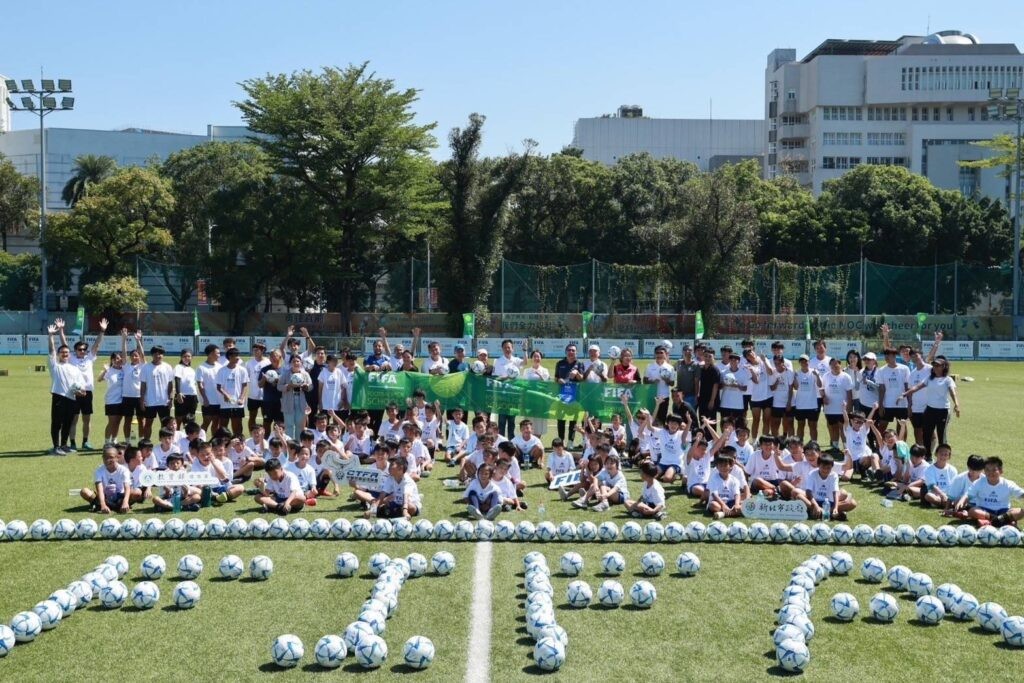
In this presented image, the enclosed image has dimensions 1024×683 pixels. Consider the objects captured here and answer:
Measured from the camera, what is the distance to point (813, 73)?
104 meters

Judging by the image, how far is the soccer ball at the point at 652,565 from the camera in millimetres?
11031

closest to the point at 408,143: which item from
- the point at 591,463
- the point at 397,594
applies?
the point at 591,463

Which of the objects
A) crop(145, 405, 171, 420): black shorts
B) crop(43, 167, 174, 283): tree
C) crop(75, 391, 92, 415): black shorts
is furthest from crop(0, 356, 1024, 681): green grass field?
crop(43, 167, 174, 283): tree

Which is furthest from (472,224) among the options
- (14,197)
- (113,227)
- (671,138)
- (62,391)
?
(671,138)

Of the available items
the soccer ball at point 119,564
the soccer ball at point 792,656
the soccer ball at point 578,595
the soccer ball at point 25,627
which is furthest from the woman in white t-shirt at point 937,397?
the soccer ball at point 25,627

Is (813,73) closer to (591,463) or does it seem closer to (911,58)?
(911,58)

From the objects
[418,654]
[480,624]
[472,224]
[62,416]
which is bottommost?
[480,624]

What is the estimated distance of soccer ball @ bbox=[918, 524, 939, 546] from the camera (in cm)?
1247

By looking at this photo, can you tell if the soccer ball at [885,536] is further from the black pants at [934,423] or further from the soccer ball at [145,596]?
the soccer ball at [145,596]

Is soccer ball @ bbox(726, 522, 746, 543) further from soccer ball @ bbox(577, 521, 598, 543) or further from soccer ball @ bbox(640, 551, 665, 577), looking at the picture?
soccer ball @ bbox(640, 551, 665, 577)

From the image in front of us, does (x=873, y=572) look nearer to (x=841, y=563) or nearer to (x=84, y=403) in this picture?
(x=841, y=563)

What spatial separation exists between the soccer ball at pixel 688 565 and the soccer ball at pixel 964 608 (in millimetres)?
2617

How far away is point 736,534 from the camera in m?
12.7

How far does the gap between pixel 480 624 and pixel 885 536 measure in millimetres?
5773
